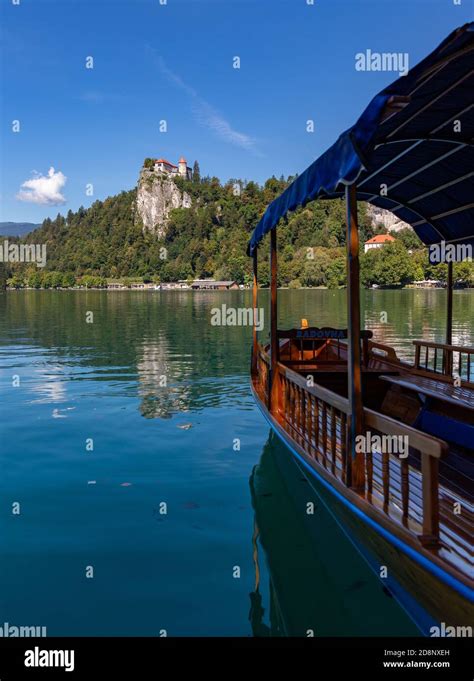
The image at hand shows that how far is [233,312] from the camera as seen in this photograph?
4738 cm

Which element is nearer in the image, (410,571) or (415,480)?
(410,571)

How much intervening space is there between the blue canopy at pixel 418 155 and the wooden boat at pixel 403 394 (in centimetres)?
1

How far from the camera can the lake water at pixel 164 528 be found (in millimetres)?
4859

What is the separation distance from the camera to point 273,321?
7.81 meters

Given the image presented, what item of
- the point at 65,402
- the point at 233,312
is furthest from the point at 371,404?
the point at 233,312

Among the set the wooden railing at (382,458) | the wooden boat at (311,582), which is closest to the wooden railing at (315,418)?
the wooden railing at (382,458)

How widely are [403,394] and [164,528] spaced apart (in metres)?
3.68

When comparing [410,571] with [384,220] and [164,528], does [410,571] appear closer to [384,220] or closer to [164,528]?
[164,528]

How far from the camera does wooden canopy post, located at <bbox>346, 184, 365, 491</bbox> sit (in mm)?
4762

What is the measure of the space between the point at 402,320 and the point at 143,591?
34.1 metres
